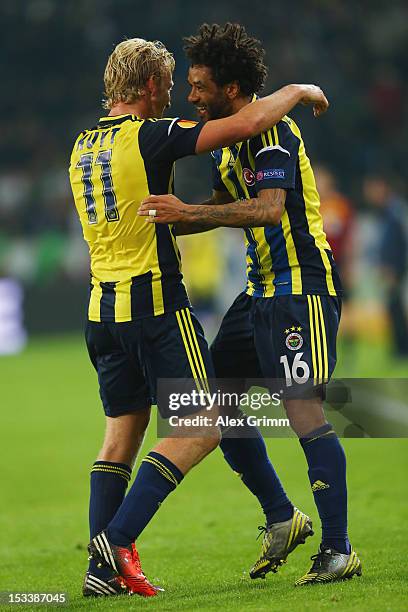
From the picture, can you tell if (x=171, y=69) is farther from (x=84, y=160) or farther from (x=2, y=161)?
(x=2, y=161)

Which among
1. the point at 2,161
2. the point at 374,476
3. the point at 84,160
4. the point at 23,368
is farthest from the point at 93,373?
the point at 84,160

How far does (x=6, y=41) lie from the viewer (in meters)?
22.6

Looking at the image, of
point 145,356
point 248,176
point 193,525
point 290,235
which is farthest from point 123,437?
point 193,525

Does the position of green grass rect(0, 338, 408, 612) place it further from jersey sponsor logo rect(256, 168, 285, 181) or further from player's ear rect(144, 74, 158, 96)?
player's ear rect(144, 74, 158, 96)

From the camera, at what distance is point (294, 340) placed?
4.84 metres

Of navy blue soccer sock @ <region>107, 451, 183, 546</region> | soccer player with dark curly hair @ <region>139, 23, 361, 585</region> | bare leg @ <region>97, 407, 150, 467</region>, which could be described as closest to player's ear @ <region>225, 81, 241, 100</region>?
Answer: soccer player with dark curly hair @ <region>139, 23, 361, 585</region>

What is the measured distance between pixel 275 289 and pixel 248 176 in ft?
1.59

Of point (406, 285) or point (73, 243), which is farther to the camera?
point (73, 243)

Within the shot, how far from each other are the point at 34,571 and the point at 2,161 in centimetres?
1712

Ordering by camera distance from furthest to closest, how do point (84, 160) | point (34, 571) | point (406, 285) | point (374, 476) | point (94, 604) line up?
point (406, 285)
point (374, 476)
point (34, 571)
point (84, 160)
point (94, 604)

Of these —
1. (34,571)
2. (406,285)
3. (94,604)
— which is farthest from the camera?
(406,285)

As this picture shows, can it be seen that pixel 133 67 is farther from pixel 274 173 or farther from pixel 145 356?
pixel 145 356

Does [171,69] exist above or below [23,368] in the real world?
above

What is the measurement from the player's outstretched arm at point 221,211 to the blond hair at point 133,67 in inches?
19.7
